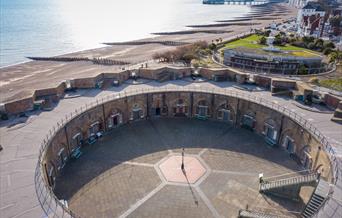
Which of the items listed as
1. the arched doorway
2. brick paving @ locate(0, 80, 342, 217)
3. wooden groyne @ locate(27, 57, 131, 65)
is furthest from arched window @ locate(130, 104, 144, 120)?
wooden groyne @ locate(27, 57, 131, 65)

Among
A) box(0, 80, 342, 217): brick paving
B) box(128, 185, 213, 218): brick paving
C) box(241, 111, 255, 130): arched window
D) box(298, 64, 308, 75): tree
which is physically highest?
box(298, 64, 308, 75): tree

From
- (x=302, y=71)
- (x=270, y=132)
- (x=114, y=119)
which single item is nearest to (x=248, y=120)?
(x=270, y=132)

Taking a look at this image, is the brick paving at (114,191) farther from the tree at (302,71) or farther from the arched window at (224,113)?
the tree at (302,71)

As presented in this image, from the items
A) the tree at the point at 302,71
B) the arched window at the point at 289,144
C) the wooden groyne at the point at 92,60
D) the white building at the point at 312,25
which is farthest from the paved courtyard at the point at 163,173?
the white building at the point at 312,25

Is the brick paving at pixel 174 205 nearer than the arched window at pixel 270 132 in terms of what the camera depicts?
Yes

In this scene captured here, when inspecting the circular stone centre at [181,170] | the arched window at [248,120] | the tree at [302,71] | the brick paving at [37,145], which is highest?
the tree at [302,71]

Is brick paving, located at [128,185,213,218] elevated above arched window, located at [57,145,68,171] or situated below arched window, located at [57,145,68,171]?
below

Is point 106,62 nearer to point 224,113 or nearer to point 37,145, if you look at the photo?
point 224,113

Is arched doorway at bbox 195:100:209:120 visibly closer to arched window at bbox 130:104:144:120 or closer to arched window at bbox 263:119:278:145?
arched window at bbox 130:104:144:120
